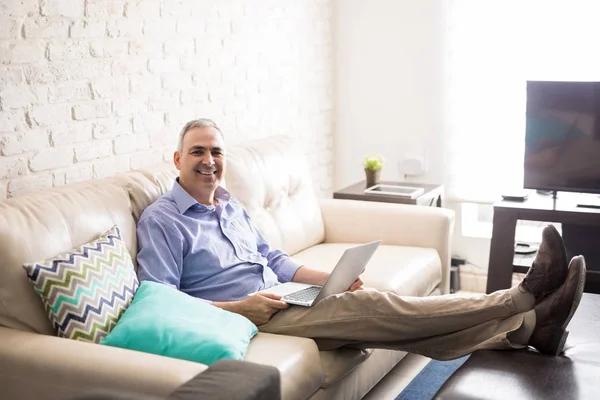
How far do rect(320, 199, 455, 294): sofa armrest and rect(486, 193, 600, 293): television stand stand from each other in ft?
0.80

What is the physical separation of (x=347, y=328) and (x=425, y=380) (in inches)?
33.6

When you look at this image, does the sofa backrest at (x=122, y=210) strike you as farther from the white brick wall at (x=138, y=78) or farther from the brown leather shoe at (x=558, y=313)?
the brown leather shoe at (x=558, y=313)

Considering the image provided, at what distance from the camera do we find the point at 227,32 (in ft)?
13.1

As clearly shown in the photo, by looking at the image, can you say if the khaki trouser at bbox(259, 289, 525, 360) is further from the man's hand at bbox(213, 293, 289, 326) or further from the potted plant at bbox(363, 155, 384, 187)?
the potted plant at bbox(363, 155, 384, 187)

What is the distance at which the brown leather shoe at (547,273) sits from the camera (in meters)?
2.71

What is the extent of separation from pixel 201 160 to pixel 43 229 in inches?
26.6

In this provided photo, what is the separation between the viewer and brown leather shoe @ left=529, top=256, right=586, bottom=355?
2652mm

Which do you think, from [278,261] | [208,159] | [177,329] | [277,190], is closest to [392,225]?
[277,190]

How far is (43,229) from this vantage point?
2.50 metres

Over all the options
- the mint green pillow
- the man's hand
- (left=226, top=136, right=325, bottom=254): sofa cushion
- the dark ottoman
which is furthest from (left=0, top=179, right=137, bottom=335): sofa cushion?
the dark ottoman

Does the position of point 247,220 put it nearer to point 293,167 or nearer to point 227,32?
point 293,167

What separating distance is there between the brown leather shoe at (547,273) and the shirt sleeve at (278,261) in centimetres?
89

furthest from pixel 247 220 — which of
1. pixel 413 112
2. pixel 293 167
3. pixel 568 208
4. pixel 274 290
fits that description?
pixel 413 112

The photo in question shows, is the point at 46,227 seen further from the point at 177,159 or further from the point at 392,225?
the point at 392,225
